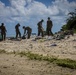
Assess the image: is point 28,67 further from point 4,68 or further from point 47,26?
point 47,26

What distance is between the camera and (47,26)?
26734 millimetres

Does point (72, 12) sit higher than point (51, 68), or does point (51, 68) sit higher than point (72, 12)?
point (72, 12)

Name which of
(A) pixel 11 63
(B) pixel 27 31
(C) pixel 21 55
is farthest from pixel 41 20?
(A) pixel 11 63

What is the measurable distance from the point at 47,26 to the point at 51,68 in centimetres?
1673

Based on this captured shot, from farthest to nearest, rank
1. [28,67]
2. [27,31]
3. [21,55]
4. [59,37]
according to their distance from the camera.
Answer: [27,31] → [59,37] → [21,55] → [28,67]

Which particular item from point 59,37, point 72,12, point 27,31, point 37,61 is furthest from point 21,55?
point 72,12

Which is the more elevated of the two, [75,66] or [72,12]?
[72,12]

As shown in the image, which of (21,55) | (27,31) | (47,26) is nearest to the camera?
(21,55)

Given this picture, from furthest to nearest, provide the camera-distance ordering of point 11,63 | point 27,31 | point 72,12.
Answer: point 72,12 → point 27,31 → point 11,63

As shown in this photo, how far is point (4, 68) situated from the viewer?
10.2 metres

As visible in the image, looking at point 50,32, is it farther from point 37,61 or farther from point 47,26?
point 37,61

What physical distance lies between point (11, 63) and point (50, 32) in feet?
54.3

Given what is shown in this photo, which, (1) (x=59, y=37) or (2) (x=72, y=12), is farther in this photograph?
(2) (x=72, y=12)

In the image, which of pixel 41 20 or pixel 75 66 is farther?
pixel 41 20
